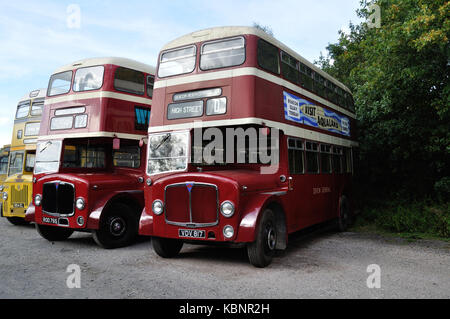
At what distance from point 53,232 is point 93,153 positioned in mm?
1946

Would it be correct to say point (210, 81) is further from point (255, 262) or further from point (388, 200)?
point (388, 200)

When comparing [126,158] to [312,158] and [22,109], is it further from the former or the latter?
[22,109]

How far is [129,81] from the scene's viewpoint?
942 centimetres

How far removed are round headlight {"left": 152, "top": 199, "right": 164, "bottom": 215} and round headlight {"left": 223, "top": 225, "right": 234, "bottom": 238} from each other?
1.11 meters

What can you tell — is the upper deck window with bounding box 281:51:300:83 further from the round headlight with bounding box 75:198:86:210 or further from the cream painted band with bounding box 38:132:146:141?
the round headlight with bounding box 75:198:86:210

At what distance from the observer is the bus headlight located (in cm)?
583

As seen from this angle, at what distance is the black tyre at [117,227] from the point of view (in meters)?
7.84

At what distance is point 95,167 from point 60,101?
5.77ft

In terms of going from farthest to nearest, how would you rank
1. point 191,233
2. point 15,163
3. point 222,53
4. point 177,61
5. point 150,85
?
point 15,163
point 150,85
point 177,61
point 222,53
point 191,233

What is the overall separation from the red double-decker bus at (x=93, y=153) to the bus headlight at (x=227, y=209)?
2645 mm

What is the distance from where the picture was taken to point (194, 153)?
6.84 meters

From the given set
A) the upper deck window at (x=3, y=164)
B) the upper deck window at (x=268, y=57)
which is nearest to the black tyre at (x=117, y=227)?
the upper deck window at (x=268, y=57)

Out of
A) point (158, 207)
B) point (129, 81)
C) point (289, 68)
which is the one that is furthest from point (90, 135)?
point (289, 68)

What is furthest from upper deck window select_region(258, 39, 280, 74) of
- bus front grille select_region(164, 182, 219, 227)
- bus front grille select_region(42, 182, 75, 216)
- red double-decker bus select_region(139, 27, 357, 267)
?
bus front grille select_region(42, 182, 75, 216)
